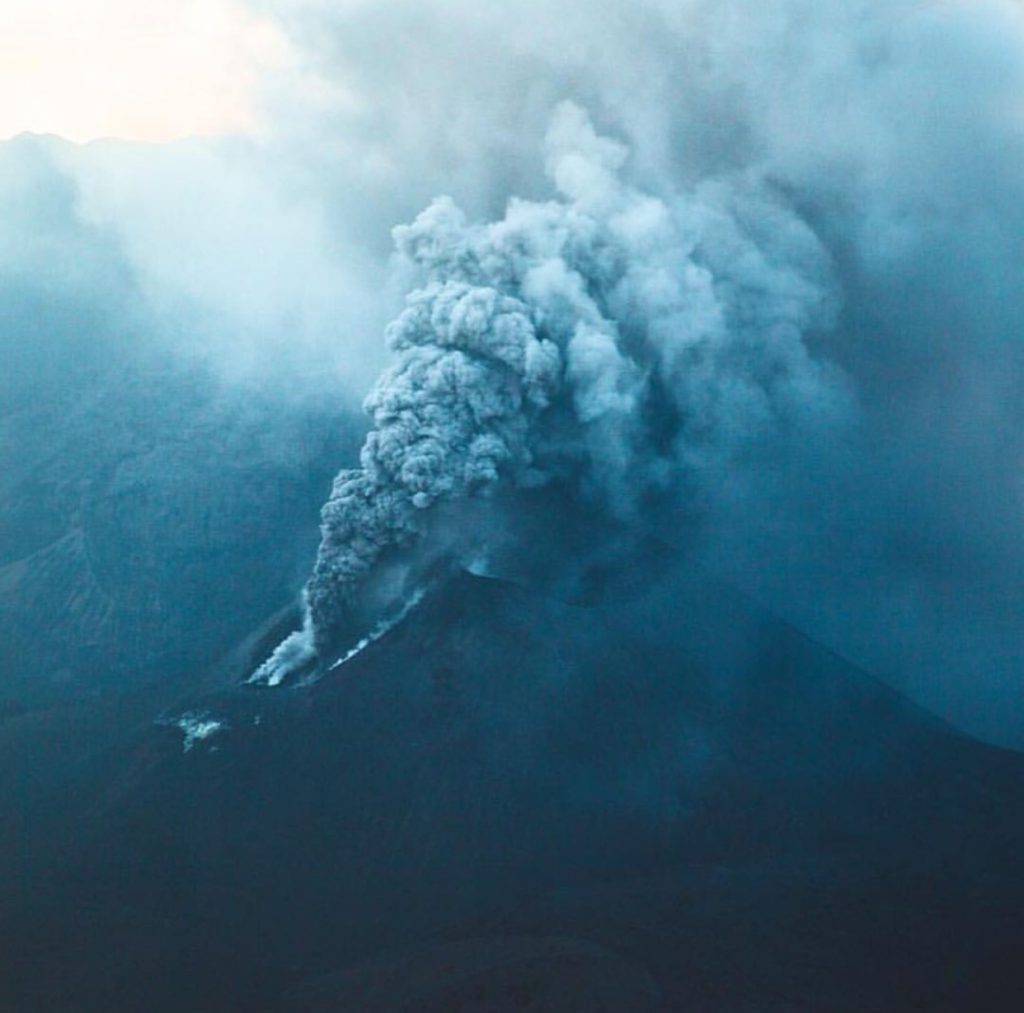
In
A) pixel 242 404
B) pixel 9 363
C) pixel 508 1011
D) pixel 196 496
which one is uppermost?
pixel 9 363

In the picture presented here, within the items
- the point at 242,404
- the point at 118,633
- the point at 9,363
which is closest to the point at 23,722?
the point at 118,633

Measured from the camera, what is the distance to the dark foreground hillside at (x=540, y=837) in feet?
92.1

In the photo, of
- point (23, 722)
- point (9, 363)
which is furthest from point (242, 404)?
point (23, 722)

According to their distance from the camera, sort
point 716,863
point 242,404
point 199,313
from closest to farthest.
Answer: point 716,863, point 242,404, point 199,313

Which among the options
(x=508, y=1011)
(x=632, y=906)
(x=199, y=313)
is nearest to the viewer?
(x=508, y=1011)

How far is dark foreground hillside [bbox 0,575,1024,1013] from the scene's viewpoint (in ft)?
92.1

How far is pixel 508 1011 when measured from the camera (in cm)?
2628

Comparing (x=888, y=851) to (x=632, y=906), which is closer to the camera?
(x=632, y=906)

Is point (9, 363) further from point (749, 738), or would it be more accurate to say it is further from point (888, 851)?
point (888, 851)

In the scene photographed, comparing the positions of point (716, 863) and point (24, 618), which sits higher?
point (24, 618)

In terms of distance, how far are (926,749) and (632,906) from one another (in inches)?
530

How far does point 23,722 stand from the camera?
1606 inches

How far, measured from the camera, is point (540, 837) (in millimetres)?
33375

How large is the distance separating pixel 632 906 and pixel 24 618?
28.7 meters
